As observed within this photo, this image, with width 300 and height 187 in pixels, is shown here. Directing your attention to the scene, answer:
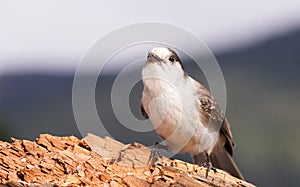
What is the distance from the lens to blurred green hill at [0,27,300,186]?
96738mm

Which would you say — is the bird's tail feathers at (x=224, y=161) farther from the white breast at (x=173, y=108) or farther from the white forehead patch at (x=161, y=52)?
the white forehead patch at (x=161, y=52)

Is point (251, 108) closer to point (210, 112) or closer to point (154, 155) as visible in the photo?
point (210, 112)

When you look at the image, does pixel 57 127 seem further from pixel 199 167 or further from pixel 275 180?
pixel 199 167

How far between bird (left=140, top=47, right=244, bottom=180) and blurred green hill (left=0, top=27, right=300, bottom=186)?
64182 mm

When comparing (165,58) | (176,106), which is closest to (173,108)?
(176,106)

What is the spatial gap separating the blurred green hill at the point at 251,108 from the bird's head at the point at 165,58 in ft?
212

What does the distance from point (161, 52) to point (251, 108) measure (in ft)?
356

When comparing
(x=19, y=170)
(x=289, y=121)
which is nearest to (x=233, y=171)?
(x=19, y=170)

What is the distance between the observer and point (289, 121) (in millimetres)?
110562

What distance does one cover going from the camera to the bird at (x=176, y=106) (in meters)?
15.5

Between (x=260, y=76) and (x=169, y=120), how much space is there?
127 meters

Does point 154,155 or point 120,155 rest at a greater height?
point 154,155

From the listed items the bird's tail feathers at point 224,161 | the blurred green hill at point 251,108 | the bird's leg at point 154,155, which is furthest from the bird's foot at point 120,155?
the blurred green hill at point 251,108

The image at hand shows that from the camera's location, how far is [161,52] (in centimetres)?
1555
